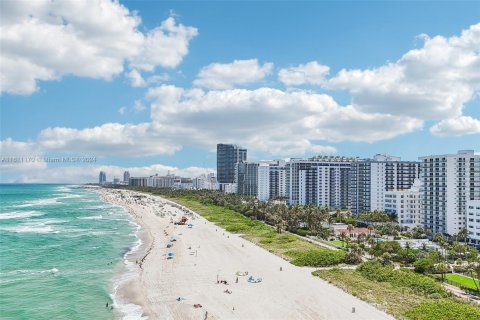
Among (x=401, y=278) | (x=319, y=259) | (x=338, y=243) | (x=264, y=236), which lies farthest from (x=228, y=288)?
(x=264, y=236)

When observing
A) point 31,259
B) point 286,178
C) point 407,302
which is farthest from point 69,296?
point 286,178

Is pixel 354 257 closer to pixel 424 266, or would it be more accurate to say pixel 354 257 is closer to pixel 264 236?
pixel 424 266

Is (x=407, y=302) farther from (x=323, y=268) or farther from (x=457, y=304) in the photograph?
(x=323, y=268)

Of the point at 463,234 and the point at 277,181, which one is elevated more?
the point at 277,181

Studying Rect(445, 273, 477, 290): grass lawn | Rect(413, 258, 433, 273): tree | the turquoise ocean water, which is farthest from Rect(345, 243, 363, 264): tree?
the turquoise ocean water

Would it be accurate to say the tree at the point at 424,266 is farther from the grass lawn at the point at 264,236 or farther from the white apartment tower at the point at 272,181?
the white apartment tower at the point at 272,181

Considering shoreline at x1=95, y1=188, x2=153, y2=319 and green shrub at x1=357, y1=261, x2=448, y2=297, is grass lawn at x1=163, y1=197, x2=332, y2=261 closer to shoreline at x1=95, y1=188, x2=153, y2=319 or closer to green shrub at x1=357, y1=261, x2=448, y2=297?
green shrub at x1=357, y1=261, x2=448, y2=297

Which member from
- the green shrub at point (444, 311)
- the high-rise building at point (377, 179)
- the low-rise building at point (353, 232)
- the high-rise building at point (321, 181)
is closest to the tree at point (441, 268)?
the green shrub at point (444, 311)
